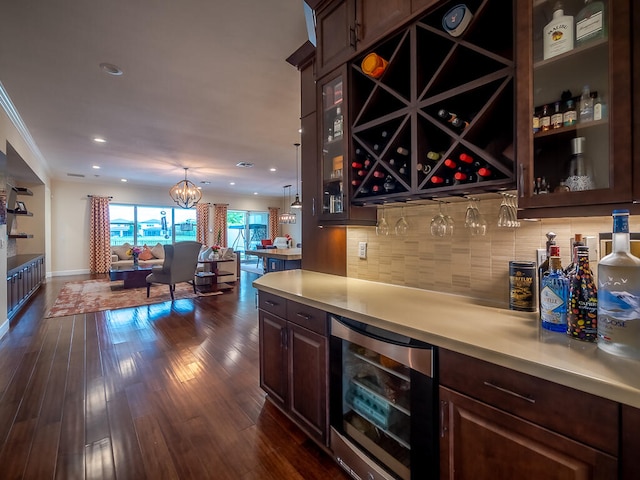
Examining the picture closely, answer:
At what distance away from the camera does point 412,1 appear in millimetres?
1488

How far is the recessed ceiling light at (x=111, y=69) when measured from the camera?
2.74 m

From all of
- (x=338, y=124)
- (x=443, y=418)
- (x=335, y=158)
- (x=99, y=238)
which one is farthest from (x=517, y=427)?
(x=99, y=238)

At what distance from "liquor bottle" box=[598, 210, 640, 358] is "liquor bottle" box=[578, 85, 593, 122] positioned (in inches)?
14.9

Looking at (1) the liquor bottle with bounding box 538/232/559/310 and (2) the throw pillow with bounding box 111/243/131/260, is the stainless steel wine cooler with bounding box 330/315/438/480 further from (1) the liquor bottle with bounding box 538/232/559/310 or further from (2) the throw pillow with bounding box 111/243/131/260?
(2) the throw pillow with bounding box 111/243/131/260

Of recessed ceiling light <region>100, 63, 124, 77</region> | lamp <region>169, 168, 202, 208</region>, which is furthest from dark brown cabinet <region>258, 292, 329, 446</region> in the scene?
lamp <region>169, 168, 202, 208</region>

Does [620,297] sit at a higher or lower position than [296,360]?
higher

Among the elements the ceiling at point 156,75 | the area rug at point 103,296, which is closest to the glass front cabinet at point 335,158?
the ceiling at point 156,75

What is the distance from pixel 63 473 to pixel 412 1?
10.1ft

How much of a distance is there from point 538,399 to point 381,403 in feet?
2.50

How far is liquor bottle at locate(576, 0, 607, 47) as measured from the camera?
Answer: 99 cm

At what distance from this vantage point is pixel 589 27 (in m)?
1.02

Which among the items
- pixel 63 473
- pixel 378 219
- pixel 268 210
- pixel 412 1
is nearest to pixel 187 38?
pixel 412 1

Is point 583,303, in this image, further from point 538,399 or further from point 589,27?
point 589,27

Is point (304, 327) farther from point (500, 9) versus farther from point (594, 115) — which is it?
point (500, 9)
